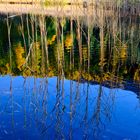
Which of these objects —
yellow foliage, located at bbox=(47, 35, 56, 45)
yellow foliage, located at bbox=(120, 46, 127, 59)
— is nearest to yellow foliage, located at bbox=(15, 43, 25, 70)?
yellow foliage, located at bbox=(47, 35, 56, 45)

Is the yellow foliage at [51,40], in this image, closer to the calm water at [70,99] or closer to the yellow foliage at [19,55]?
the yellow foliage at [19,55]

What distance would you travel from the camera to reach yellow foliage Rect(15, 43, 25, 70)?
907 centimetres

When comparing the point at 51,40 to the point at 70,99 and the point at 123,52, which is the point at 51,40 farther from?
the point at 70,99

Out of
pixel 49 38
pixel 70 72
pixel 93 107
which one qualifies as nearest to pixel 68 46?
pixel 49 38

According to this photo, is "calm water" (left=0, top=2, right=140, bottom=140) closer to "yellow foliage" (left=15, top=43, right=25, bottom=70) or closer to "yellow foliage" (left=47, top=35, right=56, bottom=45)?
"yellow foliage" (left=15, top=43, right=25, bottom=70)

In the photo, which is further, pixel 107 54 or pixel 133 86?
Answer: pixel 107 54

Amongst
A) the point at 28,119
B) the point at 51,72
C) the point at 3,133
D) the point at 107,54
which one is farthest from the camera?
the point at 107,54

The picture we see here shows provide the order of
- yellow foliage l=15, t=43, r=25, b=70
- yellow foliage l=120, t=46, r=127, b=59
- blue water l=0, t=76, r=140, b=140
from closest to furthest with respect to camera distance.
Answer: blue water l=0, t=76, r=140, b=140 → yellow foliage l=15, t=43, r=25, b=70 → yellow foliage l=120, t=46, r=127, b=59

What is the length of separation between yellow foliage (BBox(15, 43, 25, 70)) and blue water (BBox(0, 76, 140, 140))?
1.48 meters

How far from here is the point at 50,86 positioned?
733 cm

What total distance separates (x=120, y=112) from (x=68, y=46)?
663cm

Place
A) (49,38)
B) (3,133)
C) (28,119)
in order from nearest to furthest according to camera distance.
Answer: (3,133)
(28,119)
(49,38)

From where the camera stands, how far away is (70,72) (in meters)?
8.15

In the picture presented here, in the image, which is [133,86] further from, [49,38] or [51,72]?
[49,38]
